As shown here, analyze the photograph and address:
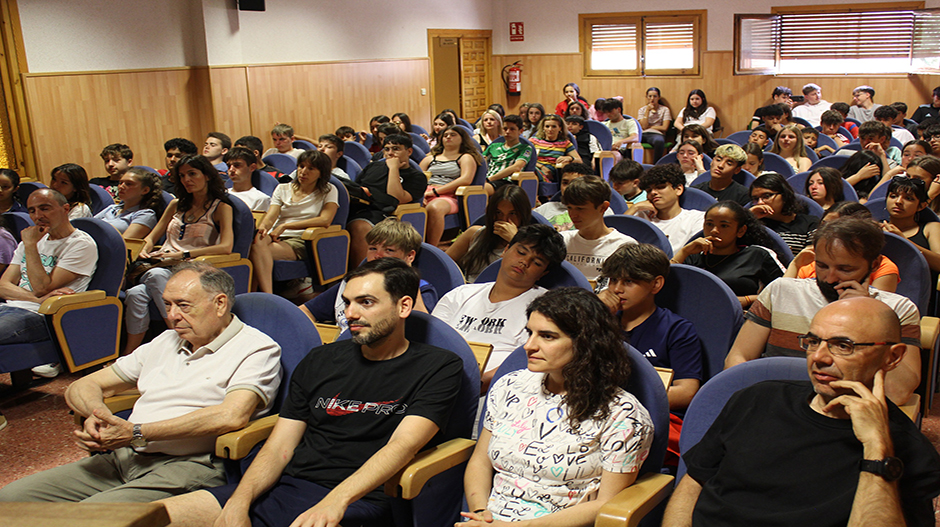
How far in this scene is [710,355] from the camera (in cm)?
261

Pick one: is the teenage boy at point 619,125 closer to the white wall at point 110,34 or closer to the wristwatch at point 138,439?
the white wall at point 110,34

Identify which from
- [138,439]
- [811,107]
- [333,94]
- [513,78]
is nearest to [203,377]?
[138,439]

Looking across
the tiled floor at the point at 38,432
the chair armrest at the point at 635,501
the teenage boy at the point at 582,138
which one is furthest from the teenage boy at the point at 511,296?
the teenage boy at the point at 582,138

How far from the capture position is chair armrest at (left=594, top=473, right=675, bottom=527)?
1.61m

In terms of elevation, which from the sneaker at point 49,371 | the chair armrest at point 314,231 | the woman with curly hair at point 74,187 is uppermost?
the woman with curly hair at point 74,187

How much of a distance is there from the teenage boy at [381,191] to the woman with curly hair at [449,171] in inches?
10.3

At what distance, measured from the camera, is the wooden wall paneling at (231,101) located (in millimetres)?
8530

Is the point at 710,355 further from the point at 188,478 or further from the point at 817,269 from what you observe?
the point at 188,478

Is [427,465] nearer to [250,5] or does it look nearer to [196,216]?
[196,216]

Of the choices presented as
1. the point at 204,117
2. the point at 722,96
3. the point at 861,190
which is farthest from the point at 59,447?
the point at 722,96

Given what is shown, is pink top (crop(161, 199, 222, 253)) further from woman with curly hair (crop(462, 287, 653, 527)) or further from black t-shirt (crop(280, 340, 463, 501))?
woman with curly hair (crop(462, 287, 653, 527))

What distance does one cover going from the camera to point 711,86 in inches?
493

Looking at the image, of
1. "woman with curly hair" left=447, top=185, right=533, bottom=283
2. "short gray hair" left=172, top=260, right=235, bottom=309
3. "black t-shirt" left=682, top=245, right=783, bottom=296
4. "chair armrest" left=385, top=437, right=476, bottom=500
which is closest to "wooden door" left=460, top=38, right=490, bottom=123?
"woman with curly hair" left=447, top=185, right=533, bottom=283

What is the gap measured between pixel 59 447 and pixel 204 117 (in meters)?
6.21
